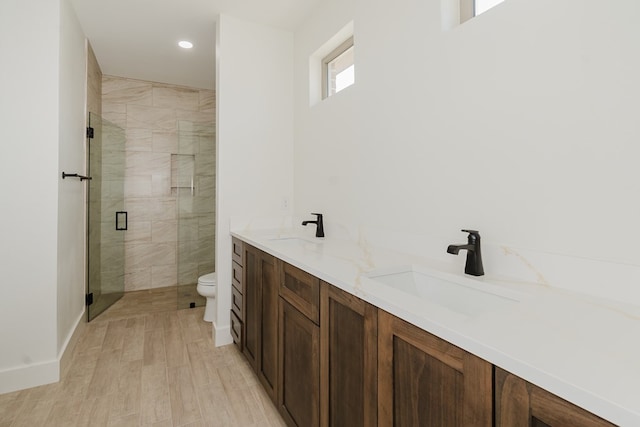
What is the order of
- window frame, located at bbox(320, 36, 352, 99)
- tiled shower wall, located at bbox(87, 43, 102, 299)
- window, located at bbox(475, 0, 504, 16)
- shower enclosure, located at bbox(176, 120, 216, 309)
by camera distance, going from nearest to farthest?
window, located at bbox(475, 0, 504, 16) < window frame, located at bbox(320, 36, 352, 99) < tiled shower wall, located at bbox(87, 43, 102, 299) < shower enclosure, located at bbox(176, 120, 216, 309)

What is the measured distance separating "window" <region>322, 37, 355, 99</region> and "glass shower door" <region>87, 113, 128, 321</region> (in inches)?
89.5

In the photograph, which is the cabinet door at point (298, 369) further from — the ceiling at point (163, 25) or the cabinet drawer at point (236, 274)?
the ceiling at point (163, 25)

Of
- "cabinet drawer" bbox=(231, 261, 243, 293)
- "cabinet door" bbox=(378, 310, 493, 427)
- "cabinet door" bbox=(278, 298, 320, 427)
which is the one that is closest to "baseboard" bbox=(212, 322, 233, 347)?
"cabinet drawer" bbox=(231, 261, 243, 293)

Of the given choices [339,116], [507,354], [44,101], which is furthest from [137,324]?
[507,354]

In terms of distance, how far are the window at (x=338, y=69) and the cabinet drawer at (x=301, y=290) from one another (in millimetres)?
1467

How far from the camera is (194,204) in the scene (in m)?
3.35

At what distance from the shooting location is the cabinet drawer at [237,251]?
90.2 inches

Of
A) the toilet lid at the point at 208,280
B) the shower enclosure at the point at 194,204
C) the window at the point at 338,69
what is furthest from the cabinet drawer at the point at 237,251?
the window at the point at 338,69

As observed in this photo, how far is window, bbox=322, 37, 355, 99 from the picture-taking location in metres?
2.37

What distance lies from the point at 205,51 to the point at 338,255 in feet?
8.97

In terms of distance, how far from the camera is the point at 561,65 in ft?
3.43

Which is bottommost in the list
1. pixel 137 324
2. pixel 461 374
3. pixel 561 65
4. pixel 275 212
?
pixel 137 324

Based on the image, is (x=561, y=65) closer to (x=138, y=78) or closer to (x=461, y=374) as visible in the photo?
(x=461, y=374)

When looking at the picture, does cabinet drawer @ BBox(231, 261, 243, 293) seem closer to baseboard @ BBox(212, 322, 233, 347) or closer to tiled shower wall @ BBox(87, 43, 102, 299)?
baseboard @ BBox(212, 322, 233, 347)
